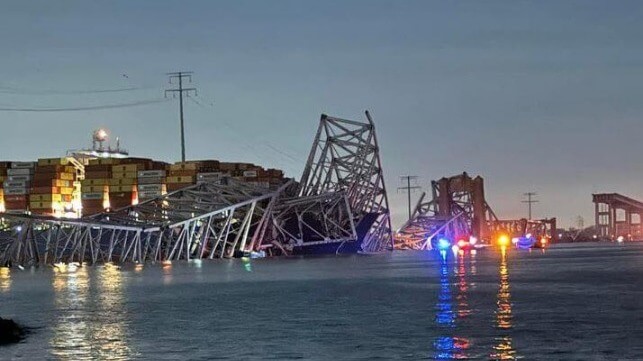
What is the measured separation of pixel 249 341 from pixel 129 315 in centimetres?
1216

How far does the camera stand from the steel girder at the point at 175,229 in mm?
126250

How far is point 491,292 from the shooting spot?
2025 inches

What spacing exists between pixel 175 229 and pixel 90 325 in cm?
10236

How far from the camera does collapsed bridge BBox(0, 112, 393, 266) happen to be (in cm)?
12825

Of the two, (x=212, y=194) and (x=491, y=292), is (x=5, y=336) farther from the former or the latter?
(x=212, y=194)

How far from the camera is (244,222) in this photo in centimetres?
14312

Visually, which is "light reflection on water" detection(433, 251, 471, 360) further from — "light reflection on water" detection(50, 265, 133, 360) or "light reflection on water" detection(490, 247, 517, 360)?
"light reflection on water" detection(50, 265, 133, 360)

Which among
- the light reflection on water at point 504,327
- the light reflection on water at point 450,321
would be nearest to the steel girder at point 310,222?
the light reflection on water at point 450,321

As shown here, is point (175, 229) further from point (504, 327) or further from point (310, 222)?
point (504, 327)

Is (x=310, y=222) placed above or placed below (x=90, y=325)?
above

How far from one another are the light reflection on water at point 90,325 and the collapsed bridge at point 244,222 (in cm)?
5866

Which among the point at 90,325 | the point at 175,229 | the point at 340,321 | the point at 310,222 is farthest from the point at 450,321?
the point at 310,222

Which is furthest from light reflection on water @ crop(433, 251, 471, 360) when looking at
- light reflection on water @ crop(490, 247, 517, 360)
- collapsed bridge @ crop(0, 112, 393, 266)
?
collapsed bridge @ crop(0, 112, 393, 266)

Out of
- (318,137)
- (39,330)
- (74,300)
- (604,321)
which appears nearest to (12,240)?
(318,137)
